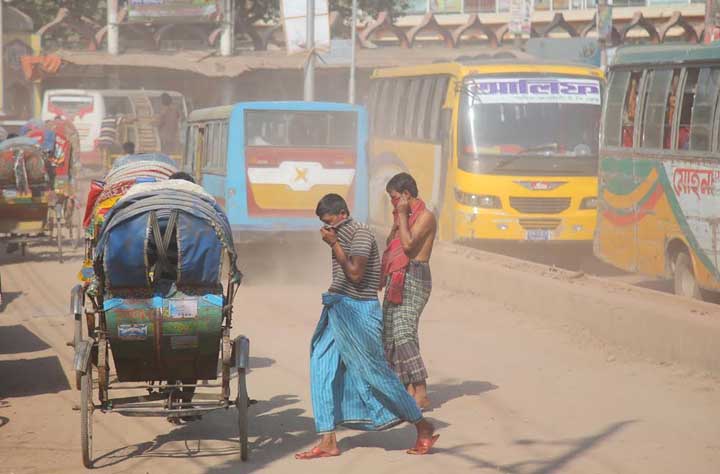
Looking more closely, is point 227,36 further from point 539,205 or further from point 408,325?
point 408,325

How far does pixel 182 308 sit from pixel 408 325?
6.62ft

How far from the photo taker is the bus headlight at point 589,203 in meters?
18.5

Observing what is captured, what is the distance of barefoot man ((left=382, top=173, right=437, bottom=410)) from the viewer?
8.69m

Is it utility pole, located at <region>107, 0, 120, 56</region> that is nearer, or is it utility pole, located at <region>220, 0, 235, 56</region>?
utility pole, located at <region>107, 0, 120, 56</region>

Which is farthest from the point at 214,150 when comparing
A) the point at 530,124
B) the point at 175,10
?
the point at 175,10

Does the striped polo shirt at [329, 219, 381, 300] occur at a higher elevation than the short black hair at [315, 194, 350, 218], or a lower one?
lower

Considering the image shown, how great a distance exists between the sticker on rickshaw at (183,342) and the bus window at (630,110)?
371 inches

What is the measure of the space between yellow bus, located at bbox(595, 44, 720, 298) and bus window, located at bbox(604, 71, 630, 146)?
0.01 m

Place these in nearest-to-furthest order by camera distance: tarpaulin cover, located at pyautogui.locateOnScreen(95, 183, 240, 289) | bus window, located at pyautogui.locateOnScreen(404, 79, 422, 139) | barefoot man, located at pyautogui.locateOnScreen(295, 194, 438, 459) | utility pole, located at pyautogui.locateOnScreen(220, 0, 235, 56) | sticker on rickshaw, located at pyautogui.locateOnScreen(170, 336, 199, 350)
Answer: tarpaulin cover, located at pyautogui.locateOnScreen(95, 183, 240, 289) → sticker on rickshaw, located at pyautogui.locateOnScreen(170, 336, 199, 350) → barefoot man, located at pyautogui.locateOnScreen(295, 194, 438, 459) → bus window, located at pyautogui.locateOnScreen(404, 79, 422, 139) → utility pole, located at pyautogui.locateOnScreen(220, 0, 235, 56)

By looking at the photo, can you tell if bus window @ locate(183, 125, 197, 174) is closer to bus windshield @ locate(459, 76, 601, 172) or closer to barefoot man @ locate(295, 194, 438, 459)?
bus windshield @ locate(459, 76, 601, 172)

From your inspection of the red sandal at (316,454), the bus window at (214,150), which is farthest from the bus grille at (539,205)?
the red sandal at (316,454)

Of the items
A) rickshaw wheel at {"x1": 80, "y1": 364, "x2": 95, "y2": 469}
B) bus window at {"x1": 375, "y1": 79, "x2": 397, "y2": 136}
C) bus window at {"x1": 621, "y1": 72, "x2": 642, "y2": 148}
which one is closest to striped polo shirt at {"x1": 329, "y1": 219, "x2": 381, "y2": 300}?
rickshaw wheel at {"x1": 80, "y1": 364, "x2": 95, "y2": 469}

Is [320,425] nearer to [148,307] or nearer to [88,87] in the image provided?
[148,307]

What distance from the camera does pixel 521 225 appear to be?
60.3ft
